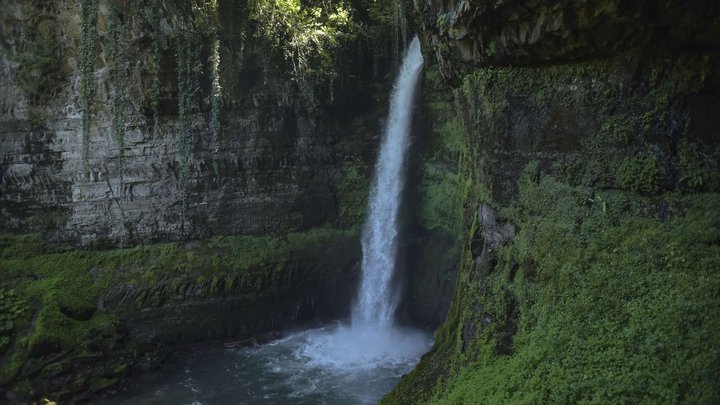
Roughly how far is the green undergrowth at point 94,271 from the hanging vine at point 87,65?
266 centimetres

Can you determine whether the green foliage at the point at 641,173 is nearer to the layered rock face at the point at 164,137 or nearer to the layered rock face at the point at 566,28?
the layered rock face at the point at 566,28

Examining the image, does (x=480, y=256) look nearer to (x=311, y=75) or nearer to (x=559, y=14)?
(x=559, y=14)

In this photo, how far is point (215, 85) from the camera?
14.1 metres

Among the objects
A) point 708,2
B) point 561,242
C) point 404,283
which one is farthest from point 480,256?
point 404,283

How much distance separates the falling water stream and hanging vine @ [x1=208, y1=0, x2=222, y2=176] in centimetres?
465

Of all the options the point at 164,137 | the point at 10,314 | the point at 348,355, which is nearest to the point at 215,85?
the point at 164,137

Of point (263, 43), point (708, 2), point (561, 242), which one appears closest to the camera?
point (708, 2)

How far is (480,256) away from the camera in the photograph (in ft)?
28.2

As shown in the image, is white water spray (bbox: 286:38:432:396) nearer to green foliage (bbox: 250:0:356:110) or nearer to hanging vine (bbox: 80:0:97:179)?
green foliage (bbox: 250:0:356:110)

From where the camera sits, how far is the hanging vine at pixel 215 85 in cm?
1382

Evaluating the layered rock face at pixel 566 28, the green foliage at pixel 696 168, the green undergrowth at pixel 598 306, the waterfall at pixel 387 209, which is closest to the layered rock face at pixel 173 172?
the waterfall at pixel 387 209

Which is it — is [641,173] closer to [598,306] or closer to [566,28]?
[598,306]

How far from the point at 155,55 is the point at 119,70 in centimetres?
109

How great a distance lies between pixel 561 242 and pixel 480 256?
1.90 m
